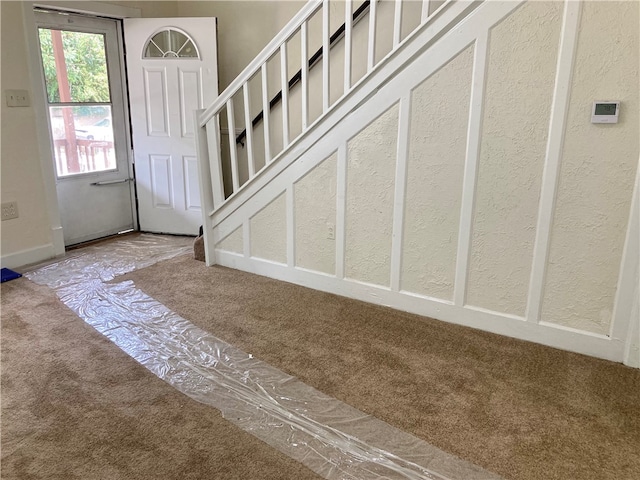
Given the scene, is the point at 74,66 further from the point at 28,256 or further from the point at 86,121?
the point at 28,256

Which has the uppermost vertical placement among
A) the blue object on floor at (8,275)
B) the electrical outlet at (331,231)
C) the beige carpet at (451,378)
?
the electrical outlet at (331,231)

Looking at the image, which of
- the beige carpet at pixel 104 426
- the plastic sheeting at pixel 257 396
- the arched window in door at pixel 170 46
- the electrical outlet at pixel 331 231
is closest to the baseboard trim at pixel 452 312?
the electrical outlet at pixel 331 231

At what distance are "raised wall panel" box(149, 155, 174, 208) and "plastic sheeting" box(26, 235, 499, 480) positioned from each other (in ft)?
4.25

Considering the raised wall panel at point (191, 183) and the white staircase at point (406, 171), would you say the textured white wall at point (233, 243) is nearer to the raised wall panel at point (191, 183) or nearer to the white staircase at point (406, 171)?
the white staircase at point (406, 171)

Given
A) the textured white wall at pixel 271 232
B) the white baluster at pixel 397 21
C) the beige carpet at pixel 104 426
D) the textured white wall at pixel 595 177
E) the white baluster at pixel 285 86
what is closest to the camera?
the beige carpet at pixel 104 426

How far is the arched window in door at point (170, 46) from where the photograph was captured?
421 centimetres

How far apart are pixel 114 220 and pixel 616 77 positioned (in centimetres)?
417

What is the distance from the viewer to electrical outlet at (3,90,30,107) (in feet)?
11.5

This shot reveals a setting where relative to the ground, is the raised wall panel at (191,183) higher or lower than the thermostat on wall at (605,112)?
lower

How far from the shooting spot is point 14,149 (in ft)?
11.8

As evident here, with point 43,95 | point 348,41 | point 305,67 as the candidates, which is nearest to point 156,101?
point 43,95

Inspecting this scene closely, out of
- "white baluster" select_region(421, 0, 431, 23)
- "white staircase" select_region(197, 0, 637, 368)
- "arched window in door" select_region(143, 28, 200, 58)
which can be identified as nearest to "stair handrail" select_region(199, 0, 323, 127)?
"white staircase" select_region(197, 0, 637, 368)

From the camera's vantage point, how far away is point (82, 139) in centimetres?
430

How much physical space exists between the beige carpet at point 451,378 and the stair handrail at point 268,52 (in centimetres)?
129
